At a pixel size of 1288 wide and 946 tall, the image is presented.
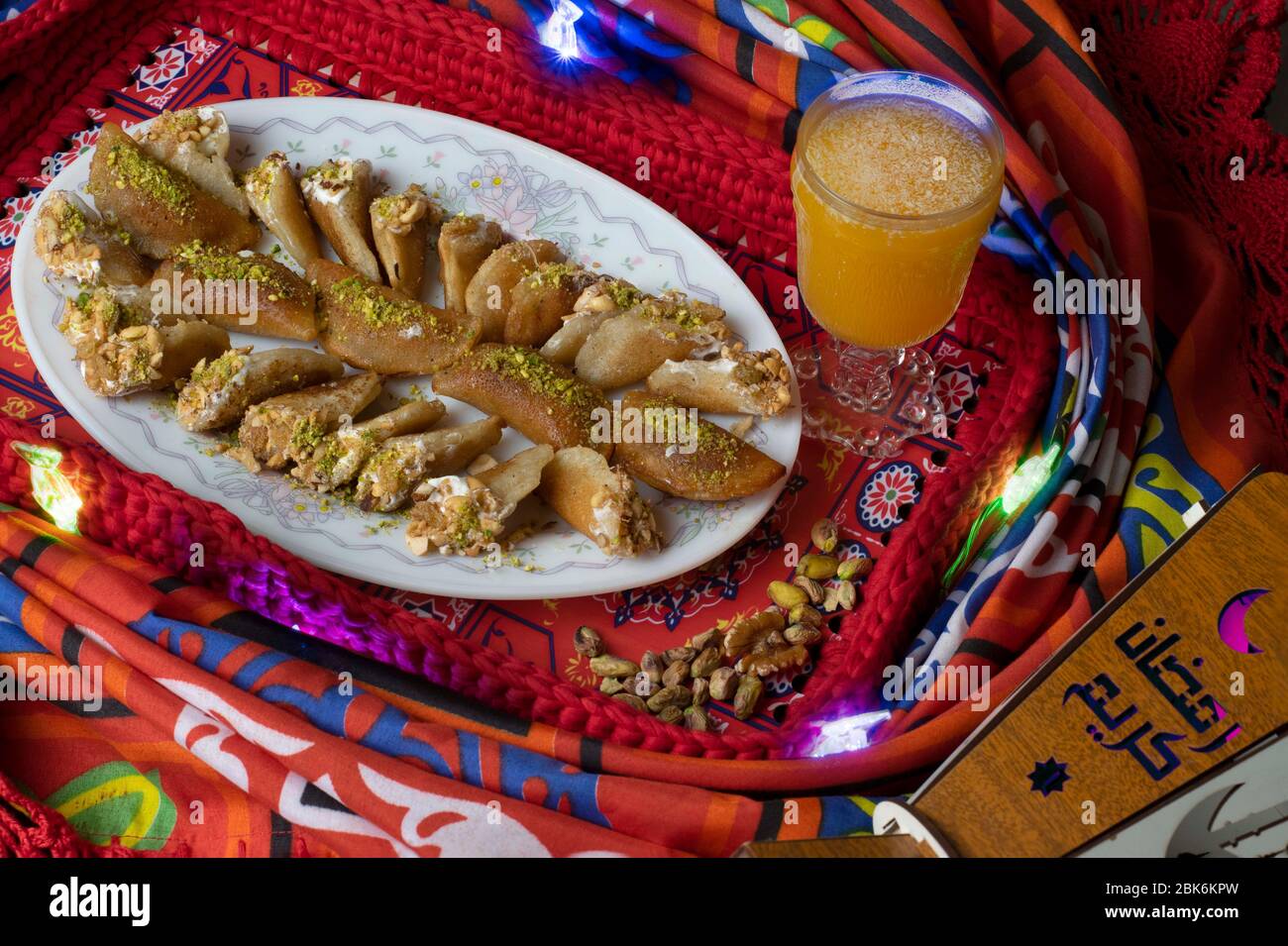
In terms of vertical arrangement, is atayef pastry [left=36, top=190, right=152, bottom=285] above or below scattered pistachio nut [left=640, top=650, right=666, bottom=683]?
above

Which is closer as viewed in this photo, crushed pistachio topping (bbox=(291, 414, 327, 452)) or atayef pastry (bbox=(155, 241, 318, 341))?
crushed pistachio topping (bbox=(291, 414, 327, 452))

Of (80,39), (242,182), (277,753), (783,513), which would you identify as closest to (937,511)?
(783,513)

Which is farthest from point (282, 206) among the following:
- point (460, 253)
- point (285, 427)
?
point (285, 427)

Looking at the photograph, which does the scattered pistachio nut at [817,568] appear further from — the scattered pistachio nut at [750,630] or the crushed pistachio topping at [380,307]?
the crushed pistachio topping at [380,307]

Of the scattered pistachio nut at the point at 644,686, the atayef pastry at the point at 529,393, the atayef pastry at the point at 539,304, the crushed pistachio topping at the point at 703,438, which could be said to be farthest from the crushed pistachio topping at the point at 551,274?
the scattered pistachio nut at the point at 644,686

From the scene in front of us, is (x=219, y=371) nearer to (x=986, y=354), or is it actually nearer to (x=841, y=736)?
(x=841, y=736)

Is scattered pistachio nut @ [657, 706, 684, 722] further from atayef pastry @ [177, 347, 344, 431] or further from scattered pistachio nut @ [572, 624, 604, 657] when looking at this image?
atayef pastry @ [177, 347, 344, 431]

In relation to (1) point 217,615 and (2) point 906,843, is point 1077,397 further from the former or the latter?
(1) point 217,615

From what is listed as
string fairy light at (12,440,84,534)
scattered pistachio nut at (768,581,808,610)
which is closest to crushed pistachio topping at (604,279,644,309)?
scattered pistachio nut at (768,581,808,610)
